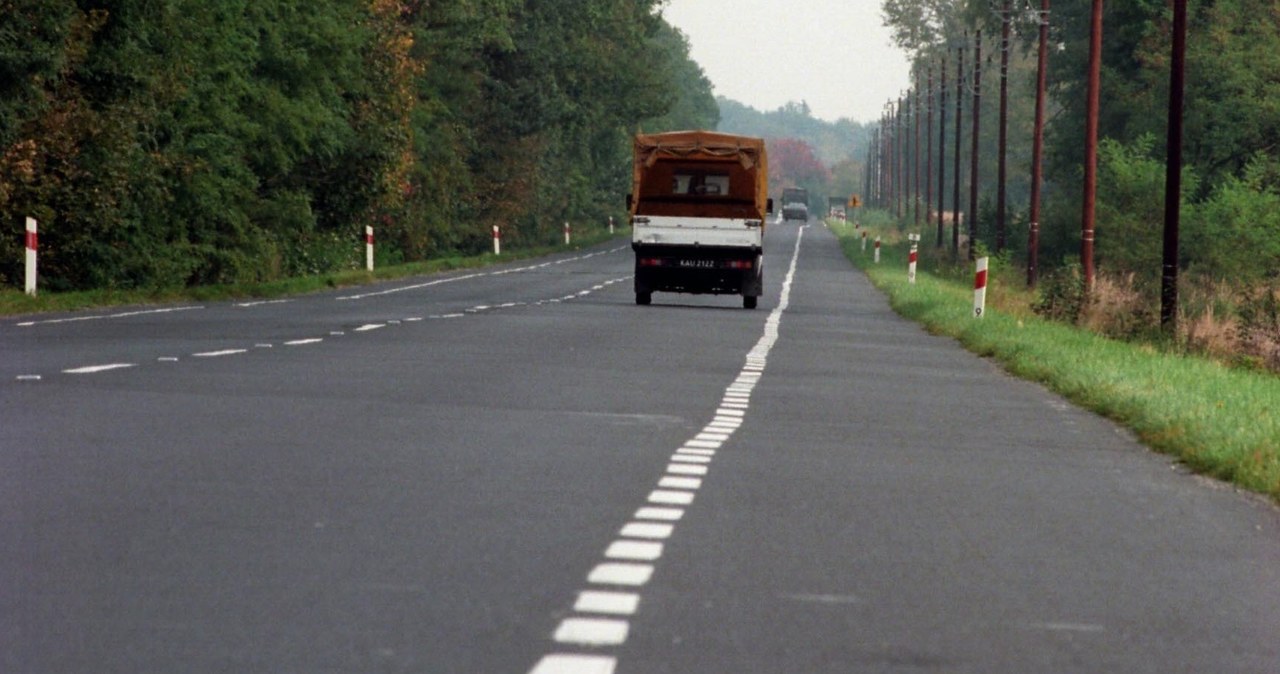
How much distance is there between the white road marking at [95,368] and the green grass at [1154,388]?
750 centimetres

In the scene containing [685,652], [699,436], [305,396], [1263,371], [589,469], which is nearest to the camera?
[685,652]

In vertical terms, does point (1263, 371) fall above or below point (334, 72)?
below

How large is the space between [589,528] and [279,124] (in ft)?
128

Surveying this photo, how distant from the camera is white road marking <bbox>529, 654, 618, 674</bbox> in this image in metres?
5.92

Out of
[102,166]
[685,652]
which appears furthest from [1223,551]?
[102,166]

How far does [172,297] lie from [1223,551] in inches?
1117

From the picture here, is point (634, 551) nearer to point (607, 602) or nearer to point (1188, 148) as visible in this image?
point (607, 602)

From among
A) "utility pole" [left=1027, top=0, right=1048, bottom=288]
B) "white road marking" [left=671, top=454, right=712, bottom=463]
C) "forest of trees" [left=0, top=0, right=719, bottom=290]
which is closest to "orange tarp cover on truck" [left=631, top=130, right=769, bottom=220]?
"forest of trees" [left=0, top=0, right=719, bottom=290]

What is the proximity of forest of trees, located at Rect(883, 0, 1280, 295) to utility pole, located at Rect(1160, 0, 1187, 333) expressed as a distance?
61.3ft

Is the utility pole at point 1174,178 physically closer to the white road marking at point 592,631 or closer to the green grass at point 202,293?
the green grass at point 202,293

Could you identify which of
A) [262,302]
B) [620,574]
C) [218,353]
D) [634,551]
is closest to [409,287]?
[262,302]

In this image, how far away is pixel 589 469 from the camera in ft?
36.3

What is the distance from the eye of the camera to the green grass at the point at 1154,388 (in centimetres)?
1277

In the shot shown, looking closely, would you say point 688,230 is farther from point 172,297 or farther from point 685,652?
point 685,652
